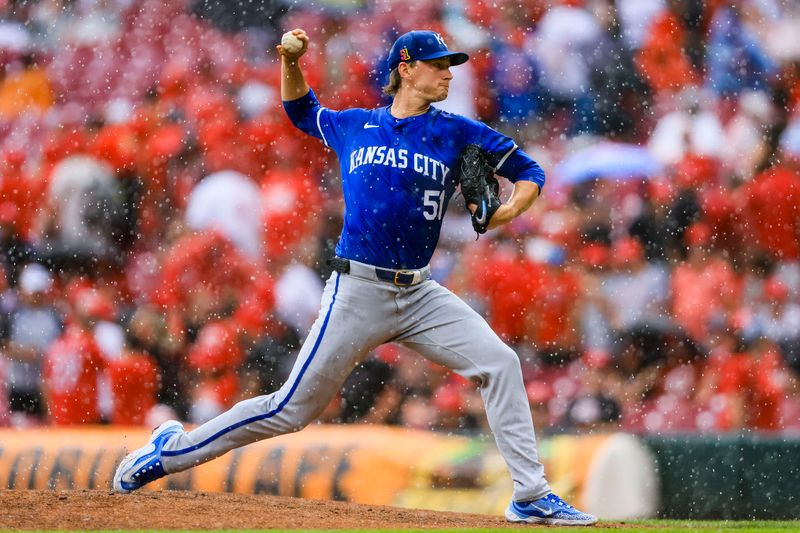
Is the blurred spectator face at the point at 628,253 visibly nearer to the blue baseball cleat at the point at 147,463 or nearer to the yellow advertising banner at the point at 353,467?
the yellow advertising banner at the point at 353,467

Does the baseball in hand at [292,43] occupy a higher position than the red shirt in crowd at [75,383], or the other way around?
the baseball in hand at [292,43]

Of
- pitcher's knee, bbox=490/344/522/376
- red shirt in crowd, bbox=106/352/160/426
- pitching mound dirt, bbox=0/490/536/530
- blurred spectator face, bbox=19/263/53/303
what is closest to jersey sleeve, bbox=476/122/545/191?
pitcher's knee, bbox=490/344/522/376

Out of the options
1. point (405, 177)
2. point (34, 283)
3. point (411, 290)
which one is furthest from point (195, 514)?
point (34, 283)

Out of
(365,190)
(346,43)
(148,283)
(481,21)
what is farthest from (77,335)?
(365,190)

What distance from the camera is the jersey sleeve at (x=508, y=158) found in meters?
3.94

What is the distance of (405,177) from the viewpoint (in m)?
3.85

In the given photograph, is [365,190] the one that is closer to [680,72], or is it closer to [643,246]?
[643,246]

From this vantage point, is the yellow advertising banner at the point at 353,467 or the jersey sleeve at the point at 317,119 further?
the yellow advertising banner at the point at 353,467

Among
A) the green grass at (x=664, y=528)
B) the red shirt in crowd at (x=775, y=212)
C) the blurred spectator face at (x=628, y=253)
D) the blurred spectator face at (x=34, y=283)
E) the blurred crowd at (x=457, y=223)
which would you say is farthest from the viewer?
the blurred spectator face at (x=34, y=283)

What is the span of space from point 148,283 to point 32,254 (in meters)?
0.94

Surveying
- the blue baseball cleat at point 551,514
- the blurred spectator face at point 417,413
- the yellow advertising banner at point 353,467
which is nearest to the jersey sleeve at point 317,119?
the blue baseball cleat at point 551,514

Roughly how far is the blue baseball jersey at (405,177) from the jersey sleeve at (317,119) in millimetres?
109

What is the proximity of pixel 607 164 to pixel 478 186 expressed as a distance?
12.8ft

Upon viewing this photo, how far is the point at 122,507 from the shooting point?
13.1ft
